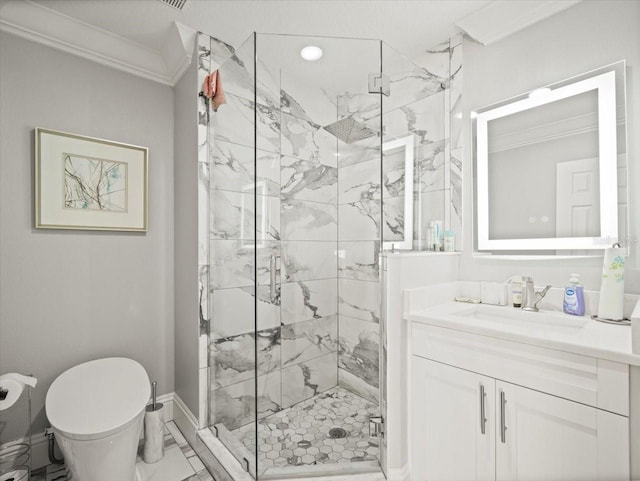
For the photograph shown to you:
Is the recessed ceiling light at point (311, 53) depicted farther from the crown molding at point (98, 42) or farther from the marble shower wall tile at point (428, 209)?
the marble shower wall tile at point (428, 209)

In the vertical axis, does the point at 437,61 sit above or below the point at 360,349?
above

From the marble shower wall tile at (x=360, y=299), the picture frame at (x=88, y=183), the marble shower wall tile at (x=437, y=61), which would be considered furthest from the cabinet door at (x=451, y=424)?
the picture frame at (x=88, y=183)

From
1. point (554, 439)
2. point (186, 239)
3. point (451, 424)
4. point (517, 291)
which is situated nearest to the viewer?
point (554, 439)

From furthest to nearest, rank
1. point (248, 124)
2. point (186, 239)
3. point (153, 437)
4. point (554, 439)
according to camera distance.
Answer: point (186, 239), point (153, 437), point (248, 124), point (554, 439)

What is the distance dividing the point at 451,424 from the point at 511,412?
26 cm

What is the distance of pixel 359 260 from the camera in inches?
61.7

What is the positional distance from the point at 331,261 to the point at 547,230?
1049mm

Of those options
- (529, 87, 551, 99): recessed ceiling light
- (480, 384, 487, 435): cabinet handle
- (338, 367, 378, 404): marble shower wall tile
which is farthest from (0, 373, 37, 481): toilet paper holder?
(529, 87, 551, 99): recessed ceiling light

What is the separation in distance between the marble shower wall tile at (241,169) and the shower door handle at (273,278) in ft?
1.12

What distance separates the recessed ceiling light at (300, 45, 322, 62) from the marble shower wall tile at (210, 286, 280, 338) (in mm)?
1183

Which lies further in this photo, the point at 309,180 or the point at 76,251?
the point at 76,251

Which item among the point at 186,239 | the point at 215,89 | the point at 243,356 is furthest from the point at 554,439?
the point at 215,89

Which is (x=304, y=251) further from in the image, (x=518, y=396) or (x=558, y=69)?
(x=558, y=69)

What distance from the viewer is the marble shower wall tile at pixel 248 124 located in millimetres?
1566
